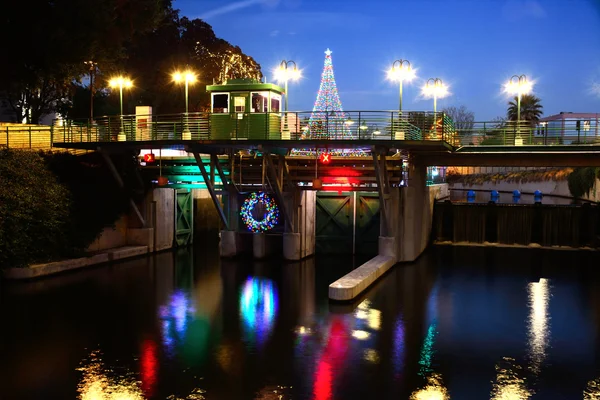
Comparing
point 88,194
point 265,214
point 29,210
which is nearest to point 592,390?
point 265,214

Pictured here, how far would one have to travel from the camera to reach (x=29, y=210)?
2836cm

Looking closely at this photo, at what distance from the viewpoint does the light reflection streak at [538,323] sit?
17734 millimetres

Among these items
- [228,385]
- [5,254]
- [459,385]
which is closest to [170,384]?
[228,385]

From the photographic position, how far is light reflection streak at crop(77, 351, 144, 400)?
1437 cm

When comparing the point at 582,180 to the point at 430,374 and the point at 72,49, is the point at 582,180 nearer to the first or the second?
the point at 72,49

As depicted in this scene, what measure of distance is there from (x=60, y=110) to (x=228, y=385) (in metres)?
Result: 45.4

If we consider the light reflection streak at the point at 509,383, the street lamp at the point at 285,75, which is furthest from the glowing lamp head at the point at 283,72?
the light reflection streak at the point at 509,383

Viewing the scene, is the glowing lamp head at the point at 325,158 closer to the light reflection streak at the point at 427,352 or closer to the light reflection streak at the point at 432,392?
the light reflection streak at the point at 427,352

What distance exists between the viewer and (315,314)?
22.9 meters

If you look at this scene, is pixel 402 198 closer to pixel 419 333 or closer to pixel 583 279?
pixel 583 279

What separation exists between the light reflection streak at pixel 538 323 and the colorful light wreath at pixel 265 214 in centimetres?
1348

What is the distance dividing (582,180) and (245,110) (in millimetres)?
28543

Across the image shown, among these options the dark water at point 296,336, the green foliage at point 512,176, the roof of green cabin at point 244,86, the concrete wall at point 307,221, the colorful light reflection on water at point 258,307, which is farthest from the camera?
the green foliage at point 512,176

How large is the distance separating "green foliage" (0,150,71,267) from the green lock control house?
797cm
